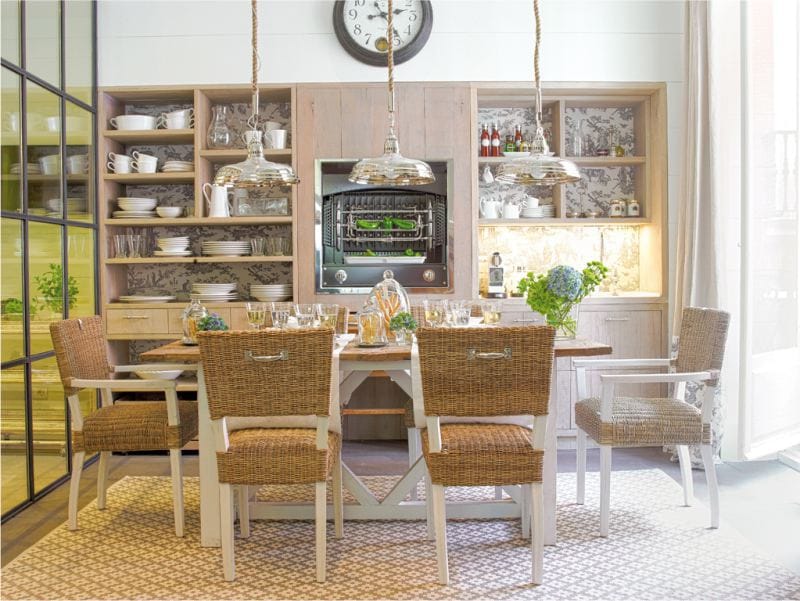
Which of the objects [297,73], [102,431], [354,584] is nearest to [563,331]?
[354,584]

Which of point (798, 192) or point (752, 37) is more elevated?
point (752, 37)

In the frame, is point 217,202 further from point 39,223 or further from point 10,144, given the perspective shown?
point 10,144

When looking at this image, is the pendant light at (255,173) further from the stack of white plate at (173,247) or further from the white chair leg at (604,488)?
the stack of white plate at (173,247)

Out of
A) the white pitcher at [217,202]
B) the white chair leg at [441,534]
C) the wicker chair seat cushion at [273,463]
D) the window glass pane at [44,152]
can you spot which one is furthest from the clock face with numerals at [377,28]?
the white chair leg at [441,534]

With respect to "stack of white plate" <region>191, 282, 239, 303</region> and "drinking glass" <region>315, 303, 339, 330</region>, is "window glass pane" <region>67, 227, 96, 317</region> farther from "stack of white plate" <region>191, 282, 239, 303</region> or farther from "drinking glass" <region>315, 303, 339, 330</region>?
"drinking glass" <region>315, 303, 339, 330</region>

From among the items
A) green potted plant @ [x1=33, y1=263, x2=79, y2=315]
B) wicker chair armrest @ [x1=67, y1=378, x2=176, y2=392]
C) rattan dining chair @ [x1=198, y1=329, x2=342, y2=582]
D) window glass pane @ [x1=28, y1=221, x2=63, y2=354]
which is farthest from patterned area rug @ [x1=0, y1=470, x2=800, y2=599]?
green potted plant @ [x1=33, y1=263, x2=79, y2=315]

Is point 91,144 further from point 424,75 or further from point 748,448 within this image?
point 748,448

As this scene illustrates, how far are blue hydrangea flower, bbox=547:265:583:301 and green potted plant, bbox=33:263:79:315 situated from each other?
2465mm

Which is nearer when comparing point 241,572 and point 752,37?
point 241,572

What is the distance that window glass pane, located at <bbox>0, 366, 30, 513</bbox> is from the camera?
3395 millimetres

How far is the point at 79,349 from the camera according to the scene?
3283 mm

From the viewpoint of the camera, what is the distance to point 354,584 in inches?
102

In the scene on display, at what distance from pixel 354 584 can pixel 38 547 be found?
4.36 ft

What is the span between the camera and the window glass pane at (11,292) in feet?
11.2
